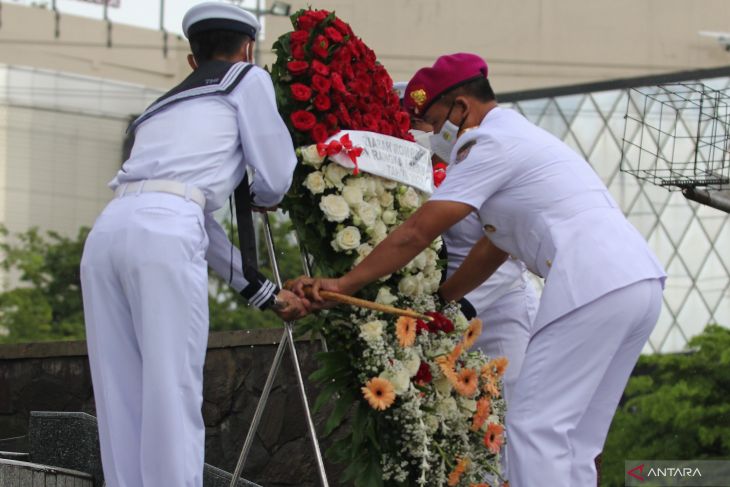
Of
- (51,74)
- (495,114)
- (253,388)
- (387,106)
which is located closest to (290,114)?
(387,106)

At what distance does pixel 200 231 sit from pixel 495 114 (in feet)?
4.17

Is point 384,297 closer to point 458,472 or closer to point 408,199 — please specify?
point 408,199

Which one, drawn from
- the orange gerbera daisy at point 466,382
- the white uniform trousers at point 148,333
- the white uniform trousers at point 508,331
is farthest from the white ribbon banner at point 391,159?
the white uniform trousers at point 148,333

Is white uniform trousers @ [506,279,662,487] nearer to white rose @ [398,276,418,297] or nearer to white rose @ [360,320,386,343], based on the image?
white rose @ [360,320,386,343]

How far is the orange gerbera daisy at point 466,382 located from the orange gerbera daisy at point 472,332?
4.7 inches

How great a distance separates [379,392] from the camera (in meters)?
5.46

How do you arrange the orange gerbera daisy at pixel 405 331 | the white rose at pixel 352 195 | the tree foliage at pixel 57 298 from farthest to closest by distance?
the tree foliage at pixel 57 298 → the white rose at pixel 352 195 → the orange gerbera daisy at pixel 405 331

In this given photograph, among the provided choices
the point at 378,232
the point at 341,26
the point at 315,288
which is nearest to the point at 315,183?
the point at 378,232

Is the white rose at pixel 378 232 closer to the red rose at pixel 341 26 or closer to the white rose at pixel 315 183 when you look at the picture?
the white rose at pixel 315 183

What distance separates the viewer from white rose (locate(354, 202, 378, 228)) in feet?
18.5

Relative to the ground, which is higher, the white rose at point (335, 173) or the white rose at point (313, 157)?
the white rose at point (313, 157)

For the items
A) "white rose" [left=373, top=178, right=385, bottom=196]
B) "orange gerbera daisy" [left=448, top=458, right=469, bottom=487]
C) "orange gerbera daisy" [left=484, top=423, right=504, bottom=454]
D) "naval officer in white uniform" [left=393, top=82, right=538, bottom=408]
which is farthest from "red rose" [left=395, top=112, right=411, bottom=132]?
"orange gerbera daisy" [left=448, top=458, right=469, bottom=487]

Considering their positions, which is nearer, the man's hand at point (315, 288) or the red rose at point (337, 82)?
the man's hand at point (315, 288)

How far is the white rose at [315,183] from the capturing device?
18.4ft
